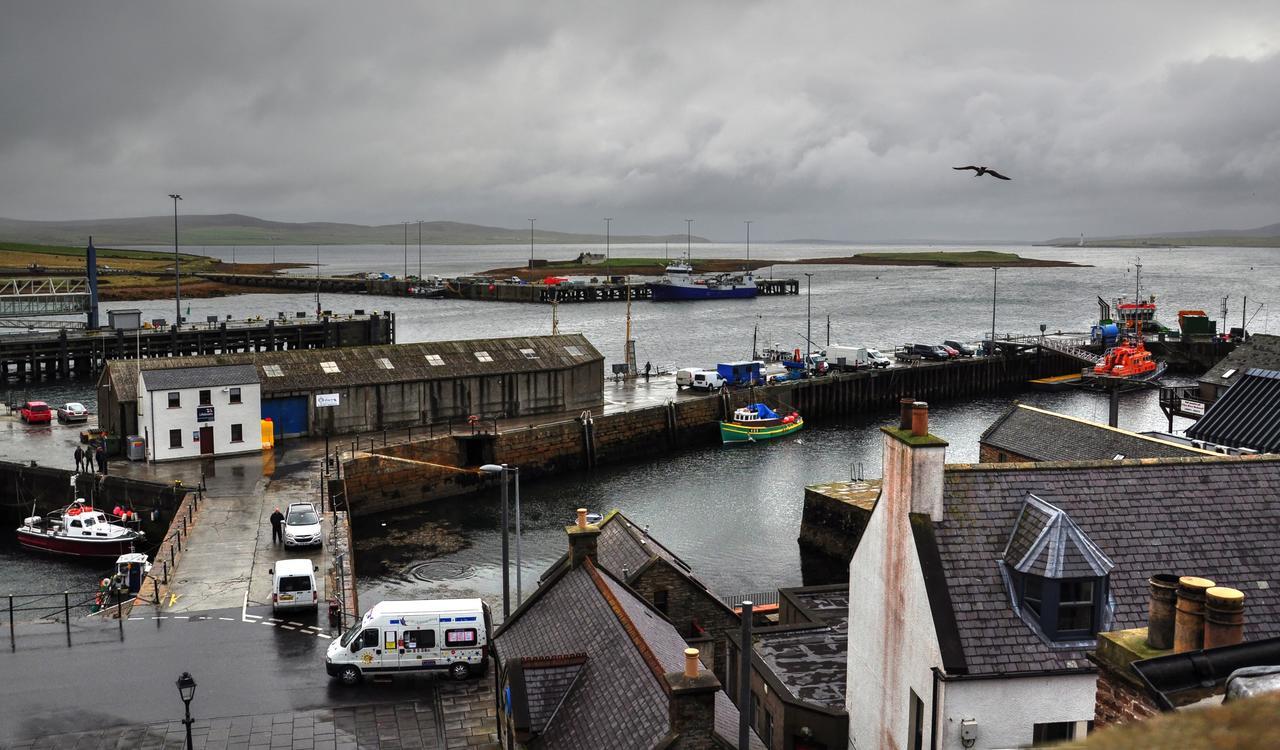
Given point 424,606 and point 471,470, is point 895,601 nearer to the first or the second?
point 424,606

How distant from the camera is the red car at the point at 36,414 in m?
62.9

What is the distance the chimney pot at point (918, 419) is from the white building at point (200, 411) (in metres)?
41.4

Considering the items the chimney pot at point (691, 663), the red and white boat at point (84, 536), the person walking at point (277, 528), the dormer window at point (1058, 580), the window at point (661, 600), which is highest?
the dormer window at point (1058, 580)

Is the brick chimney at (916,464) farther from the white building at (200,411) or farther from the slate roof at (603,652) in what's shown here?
the white building at (200,411)

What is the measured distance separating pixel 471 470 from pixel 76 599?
21.0 meters

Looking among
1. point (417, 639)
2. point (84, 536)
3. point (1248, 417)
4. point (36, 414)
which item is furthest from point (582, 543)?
point (36, 414)

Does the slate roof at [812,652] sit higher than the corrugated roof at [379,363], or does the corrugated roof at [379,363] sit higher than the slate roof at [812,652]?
the corrugated roof at [379,363]

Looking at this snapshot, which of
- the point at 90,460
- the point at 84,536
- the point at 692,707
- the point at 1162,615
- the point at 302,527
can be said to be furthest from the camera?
the point at 90,460

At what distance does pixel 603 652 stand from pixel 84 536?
32173mm

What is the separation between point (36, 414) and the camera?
62.8 metres

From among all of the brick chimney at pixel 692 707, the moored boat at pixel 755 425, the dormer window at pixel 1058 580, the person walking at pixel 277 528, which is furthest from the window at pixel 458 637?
the moored boat at pixel 755 425

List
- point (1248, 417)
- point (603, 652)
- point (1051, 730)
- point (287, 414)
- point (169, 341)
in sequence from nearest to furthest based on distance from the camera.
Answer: point (1051, 730) < point (603, 652) < point (1248, 417) < point (287, 414) < point (169, 341)

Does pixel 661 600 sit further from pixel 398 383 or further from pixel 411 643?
pixel 398 383

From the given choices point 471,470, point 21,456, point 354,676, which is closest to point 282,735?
point 354,676
